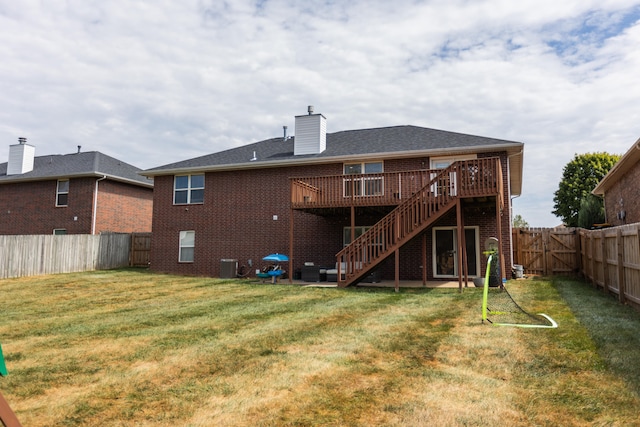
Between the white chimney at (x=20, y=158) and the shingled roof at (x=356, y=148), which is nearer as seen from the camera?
the shingled roof at (x=356, y=148)

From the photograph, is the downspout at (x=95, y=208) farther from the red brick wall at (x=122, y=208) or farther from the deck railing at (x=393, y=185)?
the deck railing at (x=393, y=185)

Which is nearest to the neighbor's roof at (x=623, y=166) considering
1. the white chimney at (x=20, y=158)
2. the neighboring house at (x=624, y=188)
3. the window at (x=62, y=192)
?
the neighboring house at (x=624, y=188)

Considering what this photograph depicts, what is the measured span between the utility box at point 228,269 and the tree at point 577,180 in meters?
32.3

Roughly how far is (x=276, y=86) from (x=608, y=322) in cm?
1266

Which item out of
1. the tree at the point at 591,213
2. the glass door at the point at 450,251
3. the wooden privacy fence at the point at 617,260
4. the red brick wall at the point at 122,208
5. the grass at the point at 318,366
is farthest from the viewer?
the tree at the point at 591,213

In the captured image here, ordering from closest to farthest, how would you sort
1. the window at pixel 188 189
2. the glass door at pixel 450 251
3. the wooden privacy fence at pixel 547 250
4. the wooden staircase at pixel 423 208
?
the wooden staircase at pixel 423 208 < the glass door at pixel 450 251 < the wooden privacy fence at pixel 547 250 < the window at pixel 188 189

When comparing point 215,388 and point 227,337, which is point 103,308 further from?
point 215,388

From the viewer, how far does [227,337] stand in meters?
6.29

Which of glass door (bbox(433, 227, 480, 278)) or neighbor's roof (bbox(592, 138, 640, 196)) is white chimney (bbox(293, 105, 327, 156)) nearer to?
glass door (bbox(433, 227, 480, 278))

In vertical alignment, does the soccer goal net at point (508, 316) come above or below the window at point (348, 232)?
below

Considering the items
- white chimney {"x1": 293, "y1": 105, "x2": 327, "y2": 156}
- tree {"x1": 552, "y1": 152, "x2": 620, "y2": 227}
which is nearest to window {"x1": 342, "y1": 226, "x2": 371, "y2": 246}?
white chimney {"x1": 293, "y1": 105, "x2": 327, "y2": 156}

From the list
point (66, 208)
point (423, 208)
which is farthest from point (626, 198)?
point (66, 208)

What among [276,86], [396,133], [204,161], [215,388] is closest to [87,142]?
[204,161]

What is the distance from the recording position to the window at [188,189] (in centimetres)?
1923
